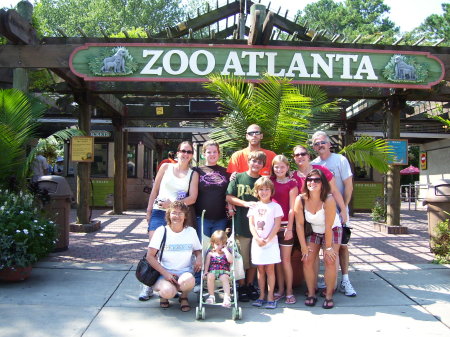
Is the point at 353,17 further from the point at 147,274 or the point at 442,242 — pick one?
the point at 147,274

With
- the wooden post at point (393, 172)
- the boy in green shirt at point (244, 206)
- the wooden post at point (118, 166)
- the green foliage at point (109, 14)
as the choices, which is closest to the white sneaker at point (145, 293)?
the boy in green shirt at point (244, 206)

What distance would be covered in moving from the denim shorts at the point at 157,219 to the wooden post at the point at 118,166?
298 inches

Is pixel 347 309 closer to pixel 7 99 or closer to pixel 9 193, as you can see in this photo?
pixel 9 193

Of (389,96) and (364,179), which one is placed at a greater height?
(389,96)

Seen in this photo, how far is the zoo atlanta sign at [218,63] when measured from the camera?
21.5 feet

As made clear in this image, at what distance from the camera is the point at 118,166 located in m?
12.0

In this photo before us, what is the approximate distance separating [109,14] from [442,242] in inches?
1353

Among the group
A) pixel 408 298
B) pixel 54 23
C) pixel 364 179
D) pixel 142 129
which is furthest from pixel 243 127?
pixel 54 23

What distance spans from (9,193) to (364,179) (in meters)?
12.0

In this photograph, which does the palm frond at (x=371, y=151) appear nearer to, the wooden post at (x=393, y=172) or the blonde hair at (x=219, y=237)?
the blonde hair at (x=219, y=237)

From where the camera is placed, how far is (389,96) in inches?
346

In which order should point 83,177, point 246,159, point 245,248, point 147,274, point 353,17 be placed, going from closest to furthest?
point 147,274 < point 245,248 < point 246,159 < point 83,177 < point 353,17

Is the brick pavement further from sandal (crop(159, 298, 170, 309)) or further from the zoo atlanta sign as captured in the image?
the zoo atlanta sign

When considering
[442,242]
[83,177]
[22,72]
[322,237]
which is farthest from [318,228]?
[83,177]
